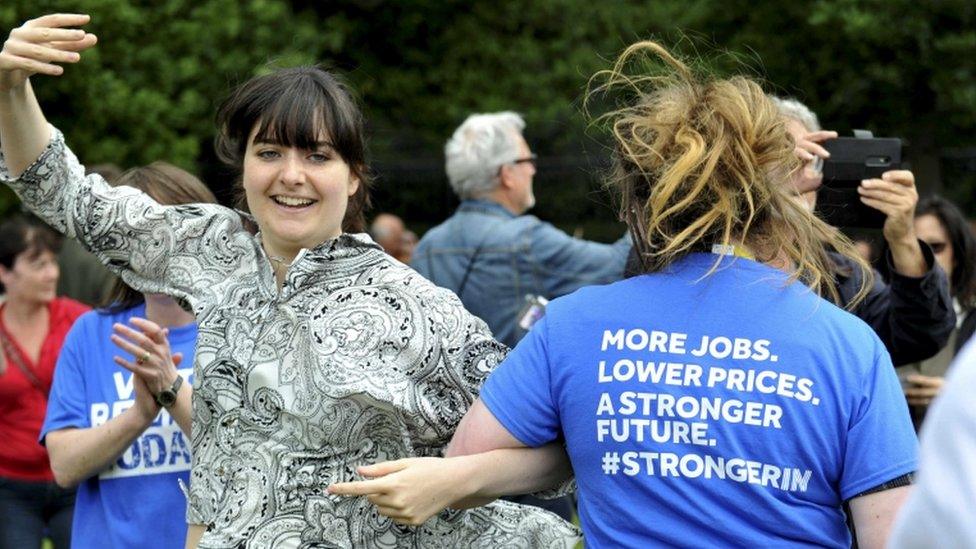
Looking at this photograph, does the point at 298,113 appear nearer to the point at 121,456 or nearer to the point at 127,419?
the point at 127,419

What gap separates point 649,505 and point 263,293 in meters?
1.03

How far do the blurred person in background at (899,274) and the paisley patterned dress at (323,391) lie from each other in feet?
4.51

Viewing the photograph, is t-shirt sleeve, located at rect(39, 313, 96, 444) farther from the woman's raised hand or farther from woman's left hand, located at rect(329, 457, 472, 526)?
woman's left hand, located at rect(329, 457, 472, 526)

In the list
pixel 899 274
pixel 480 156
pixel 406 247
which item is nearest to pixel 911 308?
pixel 899 274

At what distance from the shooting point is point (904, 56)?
A: 17.7 metres

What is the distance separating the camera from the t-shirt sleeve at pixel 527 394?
2807 millimetres

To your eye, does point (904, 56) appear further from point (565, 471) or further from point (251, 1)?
point (565, 471)

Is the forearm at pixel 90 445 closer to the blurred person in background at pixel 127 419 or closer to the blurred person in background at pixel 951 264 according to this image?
the blurred person in background at pixel 127 419

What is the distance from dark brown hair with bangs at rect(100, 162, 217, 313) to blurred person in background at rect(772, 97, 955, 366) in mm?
1670

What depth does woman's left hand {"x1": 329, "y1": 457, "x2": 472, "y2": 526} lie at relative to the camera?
277cm

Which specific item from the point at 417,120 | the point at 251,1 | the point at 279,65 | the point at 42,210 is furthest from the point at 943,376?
the point at 417,120

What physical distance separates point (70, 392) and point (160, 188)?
0.64m

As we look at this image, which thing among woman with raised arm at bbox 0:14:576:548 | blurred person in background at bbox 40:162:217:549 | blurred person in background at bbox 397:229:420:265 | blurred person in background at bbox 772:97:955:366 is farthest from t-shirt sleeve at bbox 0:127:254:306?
blurred person in background at bbox 397:229:420:265

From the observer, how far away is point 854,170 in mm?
4406
